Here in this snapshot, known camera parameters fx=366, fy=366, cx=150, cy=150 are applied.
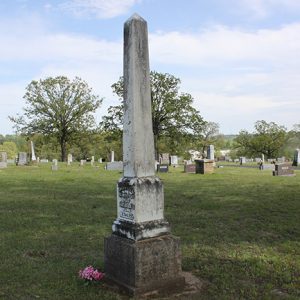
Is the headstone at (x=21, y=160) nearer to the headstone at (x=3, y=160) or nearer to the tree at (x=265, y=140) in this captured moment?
the headstone at (x=3, y=160)

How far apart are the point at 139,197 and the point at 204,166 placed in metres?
19.2

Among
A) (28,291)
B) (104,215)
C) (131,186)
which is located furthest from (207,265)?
(104,215)

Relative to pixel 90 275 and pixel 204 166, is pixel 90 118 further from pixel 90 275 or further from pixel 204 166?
pixel 90 275

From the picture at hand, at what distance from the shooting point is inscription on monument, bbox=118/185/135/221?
456cm

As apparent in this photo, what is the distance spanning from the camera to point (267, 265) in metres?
5.32

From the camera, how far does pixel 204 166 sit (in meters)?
23.4

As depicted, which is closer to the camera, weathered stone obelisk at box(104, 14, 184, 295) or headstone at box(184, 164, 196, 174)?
weathered stone obelisk at box(104, 14, 184, 295)

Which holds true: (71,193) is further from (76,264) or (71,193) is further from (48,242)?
(76,264)

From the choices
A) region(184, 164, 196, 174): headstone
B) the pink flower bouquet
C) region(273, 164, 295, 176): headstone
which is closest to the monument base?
the pink flower bouquet

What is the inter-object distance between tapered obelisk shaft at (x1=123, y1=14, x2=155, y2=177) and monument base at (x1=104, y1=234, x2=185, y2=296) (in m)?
0.87

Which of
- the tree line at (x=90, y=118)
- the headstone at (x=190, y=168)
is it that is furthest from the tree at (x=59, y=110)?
the headstone at (x=190, y=168)

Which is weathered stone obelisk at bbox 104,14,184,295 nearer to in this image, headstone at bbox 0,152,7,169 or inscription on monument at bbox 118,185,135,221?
inscription on monument at bbox 118,185,135,221

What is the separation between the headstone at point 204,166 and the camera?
23391mm

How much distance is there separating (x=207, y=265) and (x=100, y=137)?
49.3m
